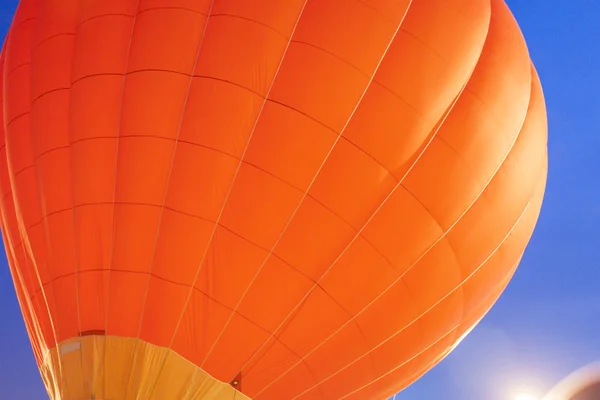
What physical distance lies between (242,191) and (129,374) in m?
1.55

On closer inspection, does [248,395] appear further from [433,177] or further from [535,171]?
[535,171]

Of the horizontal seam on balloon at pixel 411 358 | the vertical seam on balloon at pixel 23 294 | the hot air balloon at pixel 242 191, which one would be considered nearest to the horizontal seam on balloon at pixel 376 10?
the hot air balloon at pixel 242 191

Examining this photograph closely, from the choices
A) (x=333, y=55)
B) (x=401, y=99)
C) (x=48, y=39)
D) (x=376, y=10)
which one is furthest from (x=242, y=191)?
(x=48, y=39)

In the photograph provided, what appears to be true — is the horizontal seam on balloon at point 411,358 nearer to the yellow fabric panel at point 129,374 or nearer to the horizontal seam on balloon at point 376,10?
the yellow fabric panel at point 129,374

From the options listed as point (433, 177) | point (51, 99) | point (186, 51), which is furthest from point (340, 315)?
point (51, 99)

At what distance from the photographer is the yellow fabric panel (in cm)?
411

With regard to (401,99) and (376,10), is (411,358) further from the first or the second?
(376,10)

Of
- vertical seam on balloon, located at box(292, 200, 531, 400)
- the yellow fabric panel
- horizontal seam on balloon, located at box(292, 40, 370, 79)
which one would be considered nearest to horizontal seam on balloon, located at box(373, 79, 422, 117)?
horizontal seam on balloon, located at box(292, 40, 370, 79)

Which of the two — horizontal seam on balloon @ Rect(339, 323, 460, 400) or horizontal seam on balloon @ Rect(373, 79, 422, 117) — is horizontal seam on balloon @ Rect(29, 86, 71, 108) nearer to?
horizontal seam on balloon @ Rect(373, 79, 422, 117)

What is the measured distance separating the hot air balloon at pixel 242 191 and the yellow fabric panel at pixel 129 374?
1 centimetres

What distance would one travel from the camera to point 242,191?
4.24 meters

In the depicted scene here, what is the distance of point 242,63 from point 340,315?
203 cm

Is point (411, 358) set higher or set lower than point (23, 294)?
lower

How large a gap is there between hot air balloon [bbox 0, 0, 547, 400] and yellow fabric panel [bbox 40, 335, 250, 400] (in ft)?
0.04
